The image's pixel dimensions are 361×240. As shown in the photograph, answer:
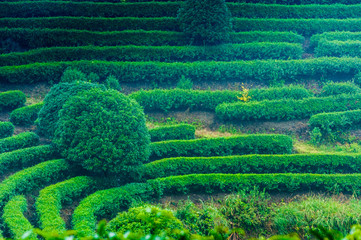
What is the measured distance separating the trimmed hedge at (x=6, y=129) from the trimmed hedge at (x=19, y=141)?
71 centimetres

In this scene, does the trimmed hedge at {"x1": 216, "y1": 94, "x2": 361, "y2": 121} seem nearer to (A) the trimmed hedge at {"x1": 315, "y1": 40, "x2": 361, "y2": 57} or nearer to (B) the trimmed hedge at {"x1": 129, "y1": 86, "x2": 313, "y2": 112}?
(B) the trimmed hedge at {"x1": 129, "y1": 86, "x2": 313, "y2": 112}

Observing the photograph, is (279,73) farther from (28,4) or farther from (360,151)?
(28,4)

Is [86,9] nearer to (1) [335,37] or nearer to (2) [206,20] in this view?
(2) [206,20]

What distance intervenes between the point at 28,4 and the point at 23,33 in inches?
Result: 132

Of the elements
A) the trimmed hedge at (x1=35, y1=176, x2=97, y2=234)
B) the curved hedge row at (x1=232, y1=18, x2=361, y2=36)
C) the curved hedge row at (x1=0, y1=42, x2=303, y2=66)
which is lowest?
the trimmed hedge at (x1=35, y1=176, x2=97, y2=234)

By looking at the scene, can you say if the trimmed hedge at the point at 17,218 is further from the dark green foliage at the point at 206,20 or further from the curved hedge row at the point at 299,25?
the curved hedge row at the point at 299,25

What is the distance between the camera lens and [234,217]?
38.9ft

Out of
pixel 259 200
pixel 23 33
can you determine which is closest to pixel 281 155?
pixel 259 200

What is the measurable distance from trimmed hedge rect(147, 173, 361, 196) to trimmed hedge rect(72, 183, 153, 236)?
0.64 metres

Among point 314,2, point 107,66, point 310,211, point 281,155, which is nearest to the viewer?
point 310,211

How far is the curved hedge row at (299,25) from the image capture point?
79.2ft

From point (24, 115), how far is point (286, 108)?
13210 millimetres

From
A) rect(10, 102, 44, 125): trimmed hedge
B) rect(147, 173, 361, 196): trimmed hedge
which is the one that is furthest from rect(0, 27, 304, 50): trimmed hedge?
rect(147, 173, 361, 196): trimmed hedge

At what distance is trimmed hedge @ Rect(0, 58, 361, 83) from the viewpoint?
1905cm
